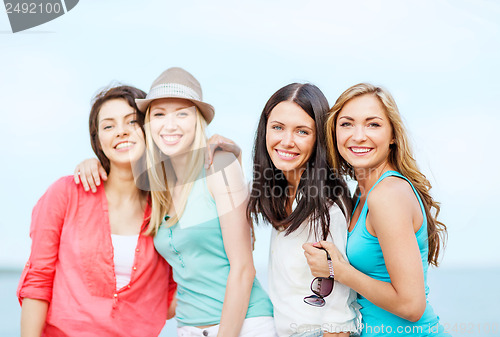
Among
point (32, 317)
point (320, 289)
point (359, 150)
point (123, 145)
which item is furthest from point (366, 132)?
point (32, 317)

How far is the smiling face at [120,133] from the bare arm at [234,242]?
0.50 metres

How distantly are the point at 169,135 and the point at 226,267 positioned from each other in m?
0.78

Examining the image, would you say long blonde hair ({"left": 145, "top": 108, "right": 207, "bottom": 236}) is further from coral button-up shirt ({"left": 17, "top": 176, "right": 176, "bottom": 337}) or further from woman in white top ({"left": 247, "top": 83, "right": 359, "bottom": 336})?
woman in white top ({"left": 247, "top": 83, "right": 359, "bottom": 336})

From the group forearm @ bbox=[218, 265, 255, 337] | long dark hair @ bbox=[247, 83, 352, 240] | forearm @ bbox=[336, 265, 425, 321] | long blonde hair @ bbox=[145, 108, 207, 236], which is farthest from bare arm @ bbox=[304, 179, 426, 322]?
long blonde hair @ bbox=[145, 108, 207, 236]

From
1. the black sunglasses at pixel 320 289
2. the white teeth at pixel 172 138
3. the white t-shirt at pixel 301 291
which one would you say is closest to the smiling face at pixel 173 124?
the white teeth at pixel 172 138

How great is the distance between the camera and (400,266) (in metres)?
1.91

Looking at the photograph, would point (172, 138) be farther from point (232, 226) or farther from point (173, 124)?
point (232, 226)

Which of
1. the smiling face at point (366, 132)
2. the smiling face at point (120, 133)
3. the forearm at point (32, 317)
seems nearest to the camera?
the smiling face at point (366, 132)

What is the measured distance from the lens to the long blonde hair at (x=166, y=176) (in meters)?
2.56

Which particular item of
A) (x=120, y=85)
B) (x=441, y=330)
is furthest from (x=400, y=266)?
(x=120, y=85)

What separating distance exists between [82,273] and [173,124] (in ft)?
3.22

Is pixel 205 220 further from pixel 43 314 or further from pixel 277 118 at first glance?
pixel 43 314

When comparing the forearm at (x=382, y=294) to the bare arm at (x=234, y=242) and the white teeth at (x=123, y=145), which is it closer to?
the bare arm at (x=234, y=242)

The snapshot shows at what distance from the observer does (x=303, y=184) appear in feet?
7.84
